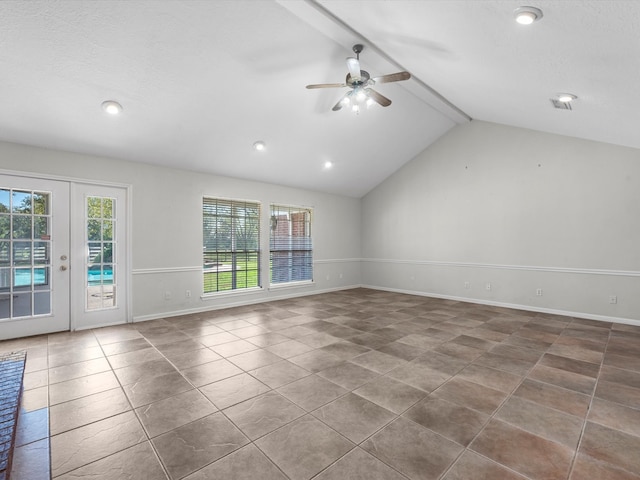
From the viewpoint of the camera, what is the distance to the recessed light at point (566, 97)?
329 centimetres

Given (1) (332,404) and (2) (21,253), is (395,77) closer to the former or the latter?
(1) (332,404)

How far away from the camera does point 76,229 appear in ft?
14.7

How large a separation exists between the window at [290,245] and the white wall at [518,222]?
2017 mm

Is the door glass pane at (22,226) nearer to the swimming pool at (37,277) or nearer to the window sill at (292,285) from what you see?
the swimming pool at (37,277)

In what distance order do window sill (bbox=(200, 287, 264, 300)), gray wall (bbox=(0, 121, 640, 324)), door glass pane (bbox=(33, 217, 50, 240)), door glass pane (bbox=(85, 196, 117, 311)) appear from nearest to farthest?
door glass pane (bbox=(33, 217, 50, 240))
door glass pane (bbox=(85, 196, 117, 311))
gray wall (bbox=(0, 121, 640, 324))
window sill (bbox=(200, 287, 264, 300))

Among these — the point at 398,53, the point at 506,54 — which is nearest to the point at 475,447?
the point at 506,54

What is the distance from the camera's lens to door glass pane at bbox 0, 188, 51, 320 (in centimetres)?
401

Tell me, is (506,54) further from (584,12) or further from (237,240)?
(237,240)

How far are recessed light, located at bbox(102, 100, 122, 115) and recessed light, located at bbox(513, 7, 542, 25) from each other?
4009 millimetres

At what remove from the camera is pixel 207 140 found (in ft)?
15.6

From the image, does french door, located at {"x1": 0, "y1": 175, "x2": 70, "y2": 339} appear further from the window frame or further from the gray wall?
the window frame

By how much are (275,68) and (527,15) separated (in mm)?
2518

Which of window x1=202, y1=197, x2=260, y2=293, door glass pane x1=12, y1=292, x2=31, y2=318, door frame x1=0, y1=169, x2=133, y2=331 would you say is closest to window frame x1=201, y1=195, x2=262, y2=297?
window x1=202, y1=197, x2=260, y2=293

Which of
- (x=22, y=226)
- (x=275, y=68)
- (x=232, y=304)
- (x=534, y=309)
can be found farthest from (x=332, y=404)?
(x=534, y=309)
